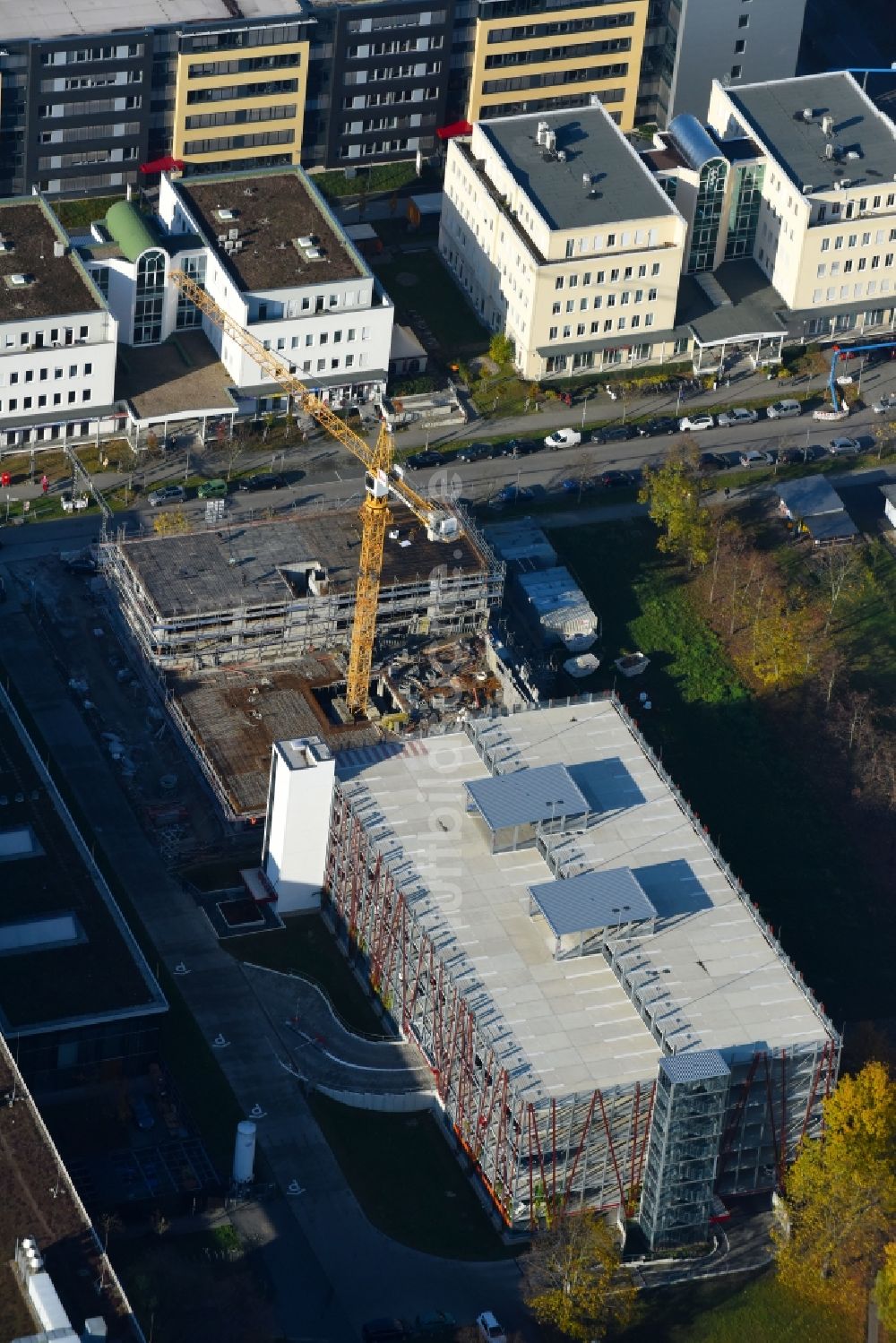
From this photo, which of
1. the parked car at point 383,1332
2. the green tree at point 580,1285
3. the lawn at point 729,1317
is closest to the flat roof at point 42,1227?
the parked car at point 383,1332

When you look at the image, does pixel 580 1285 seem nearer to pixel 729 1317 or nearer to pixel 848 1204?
pixel 729 1317

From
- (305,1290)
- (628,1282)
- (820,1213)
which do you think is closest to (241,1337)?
(305,1290)

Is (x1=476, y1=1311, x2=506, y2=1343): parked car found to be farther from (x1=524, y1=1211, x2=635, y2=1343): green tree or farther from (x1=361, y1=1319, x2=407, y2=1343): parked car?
(x1=361, y1=1319, x2=407, y2=1343): parked car

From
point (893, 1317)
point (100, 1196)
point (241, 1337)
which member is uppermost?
point (100, 1196)

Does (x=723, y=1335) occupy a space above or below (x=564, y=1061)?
below

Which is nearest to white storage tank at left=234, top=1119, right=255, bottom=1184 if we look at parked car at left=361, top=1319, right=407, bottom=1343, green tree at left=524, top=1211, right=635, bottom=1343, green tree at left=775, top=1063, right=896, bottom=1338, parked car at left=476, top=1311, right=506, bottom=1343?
parked car at left=361, top=1319, right=407, bottom=1343

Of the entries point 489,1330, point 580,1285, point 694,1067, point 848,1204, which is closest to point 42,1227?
point 489,1330

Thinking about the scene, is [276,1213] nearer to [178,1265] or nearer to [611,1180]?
[178,1265]
